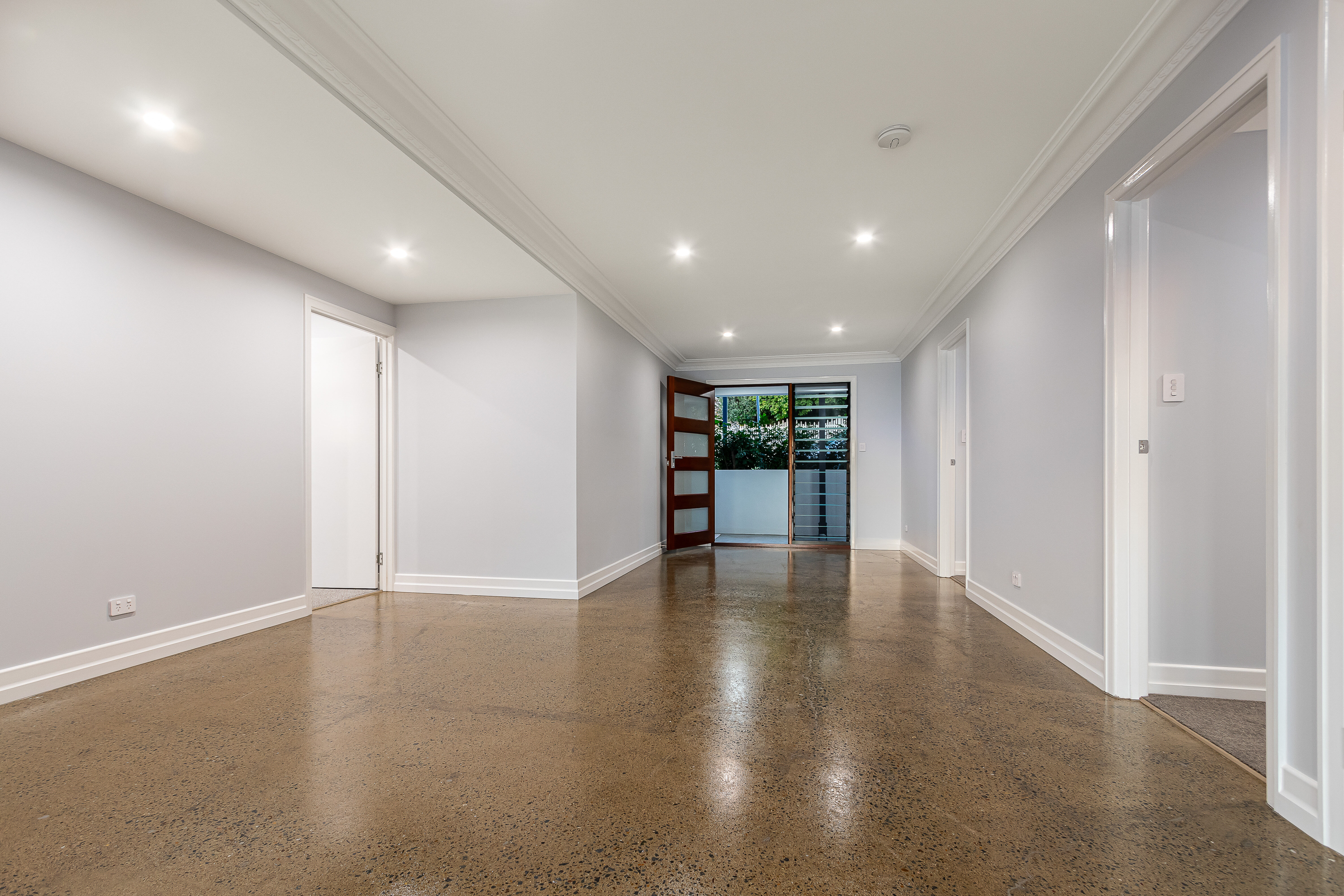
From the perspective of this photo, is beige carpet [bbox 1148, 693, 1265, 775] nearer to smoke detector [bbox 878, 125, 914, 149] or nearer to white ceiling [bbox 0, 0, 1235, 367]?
white ceiling [bbox 0, 0, 1235, 367]

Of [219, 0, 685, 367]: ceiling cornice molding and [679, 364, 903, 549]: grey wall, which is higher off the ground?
[219, 0, 685, 367]: ceiling cornice molding

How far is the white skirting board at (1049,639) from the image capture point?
2.53 metres

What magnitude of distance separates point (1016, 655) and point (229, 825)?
3324 millimetres

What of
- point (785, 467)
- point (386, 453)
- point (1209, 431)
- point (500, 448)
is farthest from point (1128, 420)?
point (785, 467)

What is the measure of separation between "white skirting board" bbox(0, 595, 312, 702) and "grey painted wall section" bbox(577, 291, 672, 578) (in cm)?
202

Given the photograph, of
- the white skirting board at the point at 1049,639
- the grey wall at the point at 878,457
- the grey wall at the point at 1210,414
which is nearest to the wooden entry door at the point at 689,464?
the grey wall at the point at 878,457

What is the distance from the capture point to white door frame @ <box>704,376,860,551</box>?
24.1ft

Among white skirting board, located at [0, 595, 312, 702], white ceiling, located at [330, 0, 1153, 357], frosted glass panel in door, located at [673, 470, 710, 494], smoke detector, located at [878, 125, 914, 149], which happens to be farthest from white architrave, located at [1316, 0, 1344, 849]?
frosted glass panel in door, located at [673, 470, 710, 494]

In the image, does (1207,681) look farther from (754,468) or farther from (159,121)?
(754,468)

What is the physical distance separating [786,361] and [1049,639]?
514 cm

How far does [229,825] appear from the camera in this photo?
154cm

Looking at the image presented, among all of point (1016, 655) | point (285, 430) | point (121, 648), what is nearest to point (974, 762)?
point (1016, 655)

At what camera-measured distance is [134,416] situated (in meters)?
2.88

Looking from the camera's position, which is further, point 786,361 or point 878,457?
point 786,361
